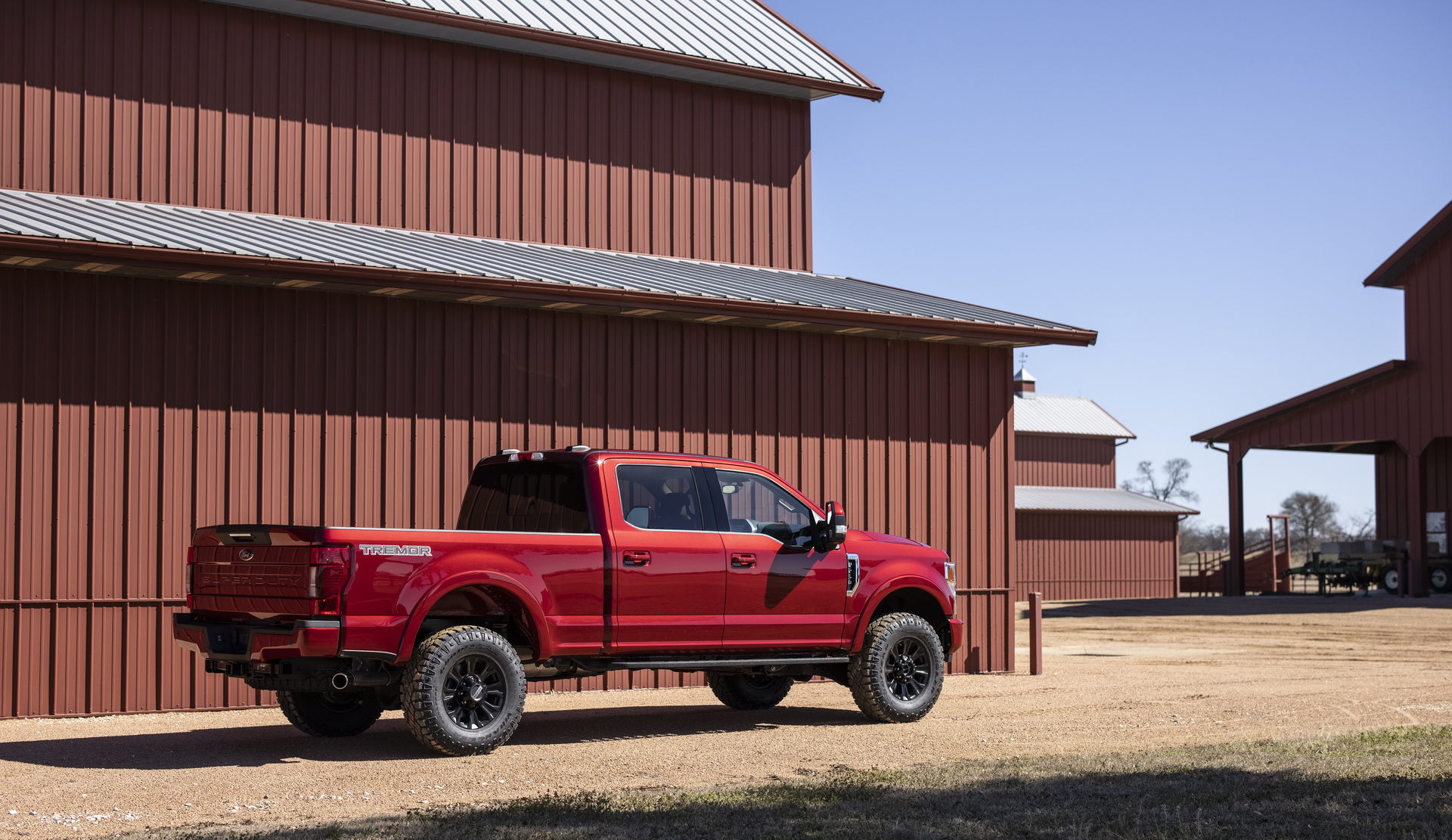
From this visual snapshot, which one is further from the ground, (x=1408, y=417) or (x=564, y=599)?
(x=1408, y=417)

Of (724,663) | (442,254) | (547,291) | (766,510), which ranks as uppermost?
(442,254)

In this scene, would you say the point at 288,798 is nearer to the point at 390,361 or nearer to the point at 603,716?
the point at 603,716

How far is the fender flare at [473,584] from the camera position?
9922 millimetres

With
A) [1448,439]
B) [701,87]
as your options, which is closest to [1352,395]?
[1448,439]

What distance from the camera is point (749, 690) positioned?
13531mm

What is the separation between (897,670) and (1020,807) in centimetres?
457

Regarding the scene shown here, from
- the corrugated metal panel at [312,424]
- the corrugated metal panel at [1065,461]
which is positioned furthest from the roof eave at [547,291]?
the corrugated metal panel at [1065,461]

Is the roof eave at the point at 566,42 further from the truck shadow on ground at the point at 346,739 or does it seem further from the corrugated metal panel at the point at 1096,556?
the corrugated metal panel at the point at 1096,556

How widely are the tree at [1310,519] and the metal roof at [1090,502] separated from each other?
58.0 meters

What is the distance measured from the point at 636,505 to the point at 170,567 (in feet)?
15.2

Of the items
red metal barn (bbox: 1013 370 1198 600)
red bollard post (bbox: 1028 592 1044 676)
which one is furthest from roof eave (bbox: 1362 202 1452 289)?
red bollard post (bbox: 1028 592 1044 676)

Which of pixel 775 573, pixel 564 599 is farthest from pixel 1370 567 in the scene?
pixel 564 599

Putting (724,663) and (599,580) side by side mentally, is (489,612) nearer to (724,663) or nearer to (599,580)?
(599,580)

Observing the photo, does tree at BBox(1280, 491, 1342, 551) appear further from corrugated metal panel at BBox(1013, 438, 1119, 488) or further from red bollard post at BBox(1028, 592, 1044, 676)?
red bollard post at BBox(1028, 592, 1044, 676)
